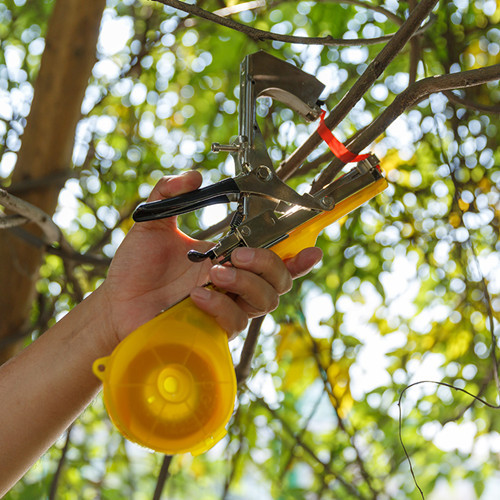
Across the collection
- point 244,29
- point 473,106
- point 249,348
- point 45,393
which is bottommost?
point 45,393

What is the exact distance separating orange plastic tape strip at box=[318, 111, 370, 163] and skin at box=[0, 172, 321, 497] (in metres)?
0.10

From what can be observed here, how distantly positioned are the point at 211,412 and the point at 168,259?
25 centimetres

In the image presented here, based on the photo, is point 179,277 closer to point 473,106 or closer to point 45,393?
point 45,393

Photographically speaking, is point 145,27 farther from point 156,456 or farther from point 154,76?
point 156,456

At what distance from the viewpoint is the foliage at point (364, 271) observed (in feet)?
3.55

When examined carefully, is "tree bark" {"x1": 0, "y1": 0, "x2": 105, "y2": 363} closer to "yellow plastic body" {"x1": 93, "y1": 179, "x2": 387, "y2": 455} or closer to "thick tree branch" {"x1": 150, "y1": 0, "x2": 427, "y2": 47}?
"thick tree branch" {"x1": 150, "y1": 0, "x2": 427, "y2": 47}

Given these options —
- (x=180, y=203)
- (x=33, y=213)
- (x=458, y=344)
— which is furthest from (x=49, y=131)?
(x=458, y=344)

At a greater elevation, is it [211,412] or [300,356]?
[300,356]

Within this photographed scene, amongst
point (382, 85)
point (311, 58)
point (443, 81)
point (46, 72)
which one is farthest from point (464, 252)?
point (46, 72)

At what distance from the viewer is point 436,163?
1.14 m

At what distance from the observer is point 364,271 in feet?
3.89

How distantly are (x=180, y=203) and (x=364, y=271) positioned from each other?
2.47ft

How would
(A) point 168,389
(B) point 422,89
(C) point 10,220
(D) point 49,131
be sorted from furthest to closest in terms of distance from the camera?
(D) point 49,131 → (C) point 10,220 → (B) point 422,89 → (A) point 168,389

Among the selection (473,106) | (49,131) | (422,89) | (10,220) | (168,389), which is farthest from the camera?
(49,131)
